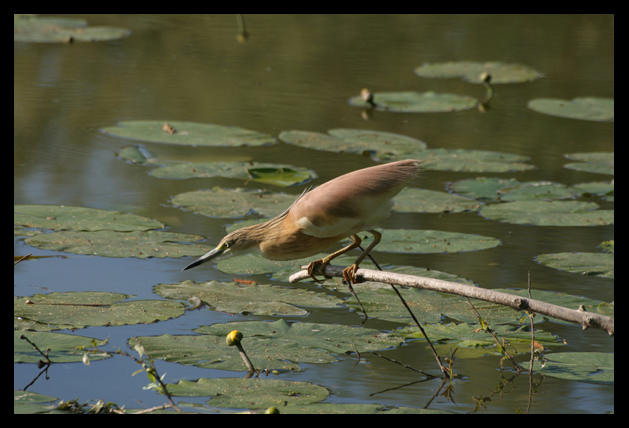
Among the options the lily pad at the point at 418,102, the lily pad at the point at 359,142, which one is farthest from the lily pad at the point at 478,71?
the lily pad at the point at 359,142

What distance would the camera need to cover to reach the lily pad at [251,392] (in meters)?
2.73

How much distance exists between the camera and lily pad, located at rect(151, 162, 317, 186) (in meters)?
5.72

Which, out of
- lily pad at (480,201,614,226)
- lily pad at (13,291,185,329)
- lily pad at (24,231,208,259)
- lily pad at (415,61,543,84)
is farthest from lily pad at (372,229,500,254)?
lily pad at (415,61,543,84)

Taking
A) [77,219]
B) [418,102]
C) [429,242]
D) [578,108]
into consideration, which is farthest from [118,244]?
[578,108]

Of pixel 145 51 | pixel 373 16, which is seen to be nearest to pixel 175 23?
pixel 145 51

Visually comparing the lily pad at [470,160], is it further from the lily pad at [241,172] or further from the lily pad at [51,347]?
the lily pad at [51,347]

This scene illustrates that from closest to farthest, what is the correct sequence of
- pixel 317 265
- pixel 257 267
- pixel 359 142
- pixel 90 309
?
1. pixel 317 265
2. pixel 90 309
3. pixel 257 267
4. pixel 359 142

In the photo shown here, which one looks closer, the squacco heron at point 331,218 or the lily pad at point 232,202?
the squacco heron at point 331,218

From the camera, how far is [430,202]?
18.2ft

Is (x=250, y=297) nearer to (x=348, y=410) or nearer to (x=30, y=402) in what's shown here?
(x=348, y=410)

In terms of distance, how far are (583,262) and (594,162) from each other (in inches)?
101

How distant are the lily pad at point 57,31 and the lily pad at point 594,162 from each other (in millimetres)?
6995

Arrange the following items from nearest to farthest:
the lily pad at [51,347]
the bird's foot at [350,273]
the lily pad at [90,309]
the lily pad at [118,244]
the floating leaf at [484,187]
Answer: the lily pad at [51,347]
the bird's foot at [350,273]
the lily pad at [90,309]
the lily pad at [118,244]
the floating leaf at [484,187]
